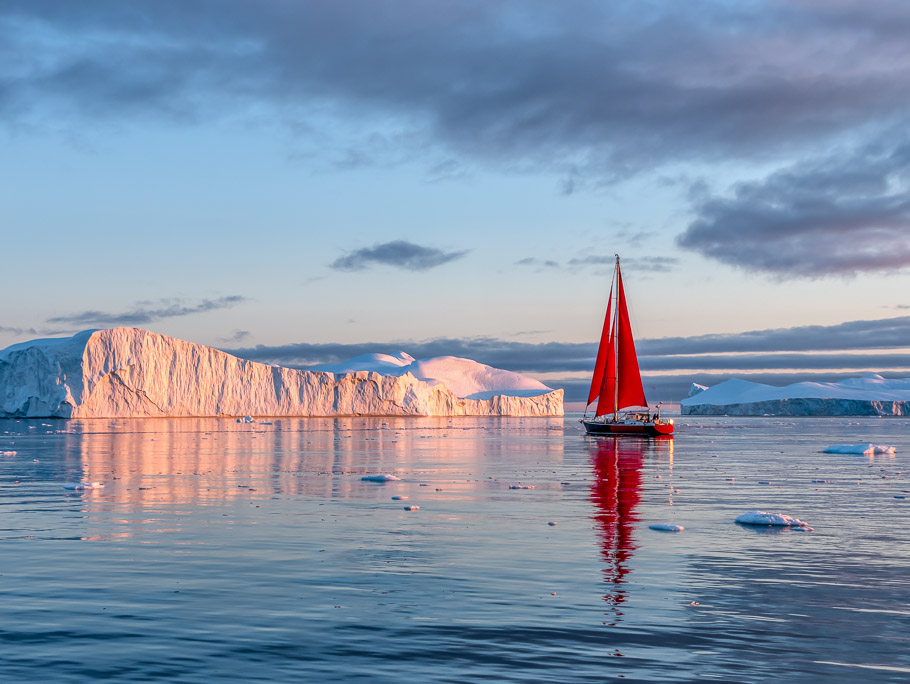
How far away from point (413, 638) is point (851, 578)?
18.9 ft

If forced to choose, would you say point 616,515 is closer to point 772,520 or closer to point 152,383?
point 772,520

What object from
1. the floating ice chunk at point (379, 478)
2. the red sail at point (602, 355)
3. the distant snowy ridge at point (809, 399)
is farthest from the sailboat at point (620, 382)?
the distant snowy ridge at point (809, 399)

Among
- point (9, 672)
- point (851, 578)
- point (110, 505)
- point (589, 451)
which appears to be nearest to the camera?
point (9, 672)

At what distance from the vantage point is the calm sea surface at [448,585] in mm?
7148

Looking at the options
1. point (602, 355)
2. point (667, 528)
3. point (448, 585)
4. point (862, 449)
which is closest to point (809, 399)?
point (602, 355)

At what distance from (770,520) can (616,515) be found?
110 inches

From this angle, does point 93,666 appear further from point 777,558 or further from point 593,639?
point 777,558

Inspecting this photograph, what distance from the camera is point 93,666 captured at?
7043 millimetres

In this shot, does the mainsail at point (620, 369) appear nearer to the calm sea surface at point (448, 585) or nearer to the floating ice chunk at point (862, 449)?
the floating ice chunk at point (862, 449)

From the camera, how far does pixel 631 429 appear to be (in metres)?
58.5

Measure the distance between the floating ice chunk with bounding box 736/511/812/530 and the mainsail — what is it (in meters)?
43.9

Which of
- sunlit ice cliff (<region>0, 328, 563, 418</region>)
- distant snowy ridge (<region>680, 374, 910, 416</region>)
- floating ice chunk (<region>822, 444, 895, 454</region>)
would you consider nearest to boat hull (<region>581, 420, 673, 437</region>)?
floating ice chunk (<region>822, 444, 895, 454</region>)

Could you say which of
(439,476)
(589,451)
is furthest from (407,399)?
(439,476)

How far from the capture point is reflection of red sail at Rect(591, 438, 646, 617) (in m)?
10.6
